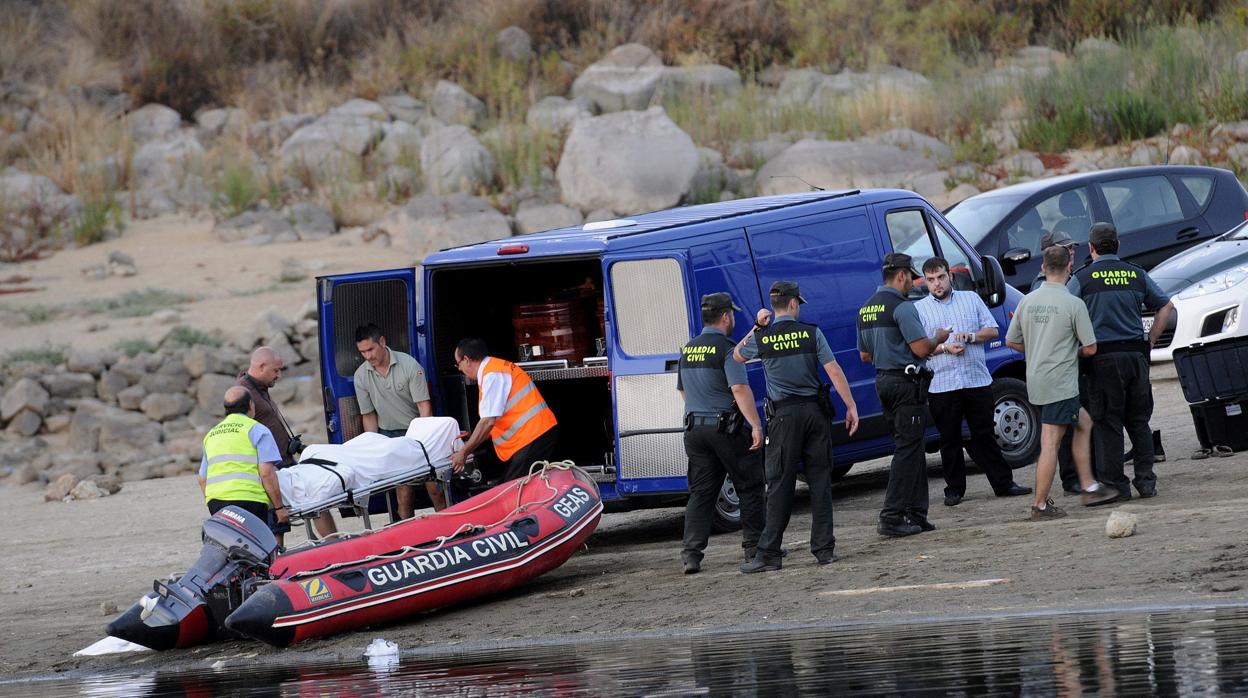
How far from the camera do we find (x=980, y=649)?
738cm

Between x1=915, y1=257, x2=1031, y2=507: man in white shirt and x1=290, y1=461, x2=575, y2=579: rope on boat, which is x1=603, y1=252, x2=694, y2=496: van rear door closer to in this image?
x1=290, y1=461, x2=575, y2=579: rope on boat

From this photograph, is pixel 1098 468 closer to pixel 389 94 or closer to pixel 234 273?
pixel 234 273

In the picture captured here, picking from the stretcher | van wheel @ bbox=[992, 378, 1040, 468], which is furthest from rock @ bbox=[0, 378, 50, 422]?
van wheel @ bbox=[992, 378, 1040, 468]

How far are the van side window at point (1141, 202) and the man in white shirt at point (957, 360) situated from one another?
559 centimetres

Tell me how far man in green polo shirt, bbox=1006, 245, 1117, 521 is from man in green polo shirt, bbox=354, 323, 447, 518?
13.2 feet

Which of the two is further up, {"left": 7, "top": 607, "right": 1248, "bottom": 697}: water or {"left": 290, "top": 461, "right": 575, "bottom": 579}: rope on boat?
{"left": 290, "top": 461, "right": 575, "bottom": 579}: rope on boat

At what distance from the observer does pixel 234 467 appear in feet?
33.6

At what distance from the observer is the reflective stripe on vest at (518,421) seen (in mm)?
11102

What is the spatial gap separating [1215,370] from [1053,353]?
6.53ft

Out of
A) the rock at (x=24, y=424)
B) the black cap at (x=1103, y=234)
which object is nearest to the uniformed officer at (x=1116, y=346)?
the black cap at (x=1103, y=234)

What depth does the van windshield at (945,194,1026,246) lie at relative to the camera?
1556 cm

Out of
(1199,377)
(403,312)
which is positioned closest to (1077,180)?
(1199,377)

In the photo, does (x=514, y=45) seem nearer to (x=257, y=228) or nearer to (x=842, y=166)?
(x=257, y=228)

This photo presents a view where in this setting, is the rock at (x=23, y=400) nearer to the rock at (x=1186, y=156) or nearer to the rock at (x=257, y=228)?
the rock at (x=257, y=228)
